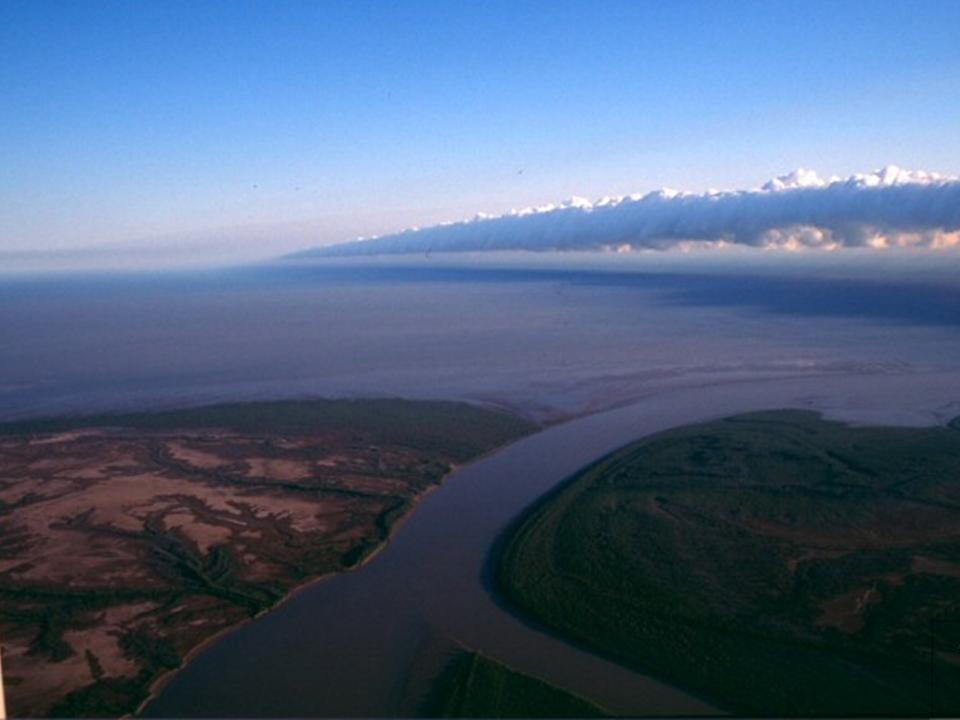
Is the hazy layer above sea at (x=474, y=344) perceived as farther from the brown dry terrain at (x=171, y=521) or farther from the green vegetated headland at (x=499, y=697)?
the green vegetated headland at (x=499, y=697)

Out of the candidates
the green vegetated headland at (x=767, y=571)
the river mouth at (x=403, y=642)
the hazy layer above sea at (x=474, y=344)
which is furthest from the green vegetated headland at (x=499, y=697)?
the hazy layer above sea at (x=474, y=344)

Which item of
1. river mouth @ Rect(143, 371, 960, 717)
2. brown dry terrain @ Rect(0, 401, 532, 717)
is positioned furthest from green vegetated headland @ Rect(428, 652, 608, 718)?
brown dry terrain @ Rect(0, 401, 532, 717)

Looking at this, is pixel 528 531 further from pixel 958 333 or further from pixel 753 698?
pixel 958 333

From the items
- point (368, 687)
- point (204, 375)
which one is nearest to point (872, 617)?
point (368, 687)

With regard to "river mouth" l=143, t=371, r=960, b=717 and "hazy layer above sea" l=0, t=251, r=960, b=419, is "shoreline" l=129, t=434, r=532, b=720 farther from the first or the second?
"hazy layer above sea" l=0, t=251, r=960, b=419

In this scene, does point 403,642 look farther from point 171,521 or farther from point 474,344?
point 474,344

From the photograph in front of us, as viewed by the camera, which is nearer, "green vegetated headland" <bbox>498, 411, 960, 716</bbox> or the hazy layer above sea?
"green vegetated headland" <bbox>498, 411, 960, 716</bbox>
